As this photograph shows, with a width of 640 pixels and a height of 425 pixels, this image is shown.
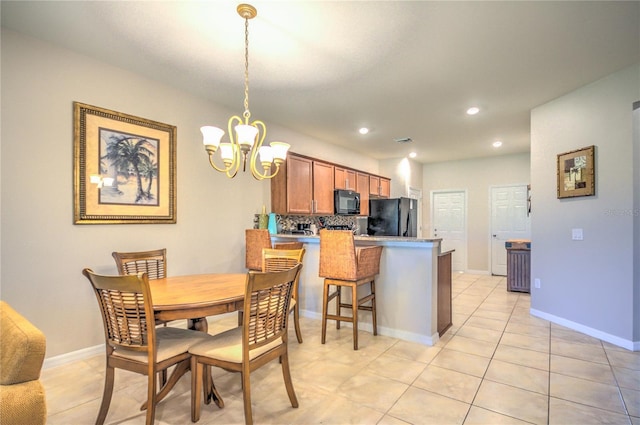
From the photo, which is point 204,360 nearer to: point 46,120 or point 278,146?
point 278,146

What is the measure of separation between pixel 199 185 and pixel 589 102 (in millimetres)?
4192

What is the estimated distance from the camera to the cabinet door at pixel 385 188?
6781mm

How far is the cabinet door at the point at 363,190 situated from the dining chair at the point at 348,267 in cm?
290

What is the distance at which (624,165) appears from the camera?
296 cm

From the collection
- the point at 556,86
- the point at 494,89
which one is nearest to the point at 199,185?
the point at 494,89

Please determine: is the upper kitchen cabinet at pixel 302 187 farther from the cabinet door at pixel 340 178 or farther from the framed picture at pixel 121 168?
the framed picture at pixel 121 168

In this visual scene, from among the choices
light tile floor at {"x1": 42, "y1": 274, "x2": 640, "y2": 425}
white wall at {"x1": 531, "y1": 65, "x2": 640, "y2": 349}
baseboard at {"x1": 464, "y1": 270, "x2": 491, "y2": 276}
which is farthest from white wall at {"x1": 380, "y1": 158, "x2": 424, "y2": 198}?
light tile floor at {"x1": 42, "y1": 274, "x2": 640, "y2": 425}

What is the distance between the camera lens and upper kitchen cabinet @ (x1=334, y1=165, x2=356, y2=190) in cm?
545

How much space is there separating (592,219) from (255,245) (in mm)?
3548

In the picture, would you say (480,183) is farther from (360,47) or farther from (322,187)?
(360,47)

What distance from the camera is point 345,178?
5.66 meters

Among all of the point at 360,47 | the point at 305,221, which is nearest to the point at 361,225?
the point at 305,221

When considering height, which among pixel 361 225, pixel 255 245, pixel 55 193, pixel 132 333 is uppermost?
pixel 55 193

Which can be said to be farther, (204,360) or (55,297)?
(55,297)
